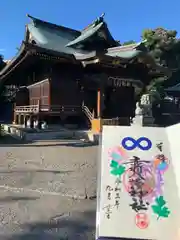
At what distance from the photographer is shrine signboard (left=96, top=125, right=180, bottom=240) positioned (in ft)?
6.15

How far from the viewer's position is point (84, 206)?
395cm

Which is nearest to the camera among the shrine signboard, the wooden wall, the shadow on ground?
the shrine signboard

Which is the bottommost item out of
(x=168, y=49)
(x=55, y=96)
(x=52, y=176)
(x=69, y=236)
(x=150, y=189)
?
(x=69, y=236)

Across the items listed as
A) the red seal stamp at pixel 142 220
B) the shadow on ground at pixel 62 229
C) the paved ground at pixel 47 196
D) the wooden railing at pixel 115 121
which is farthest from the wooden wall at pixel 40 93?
the red seal stamp at pixel 142 220

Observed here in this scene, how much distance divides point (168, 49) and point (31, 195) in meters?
30.9

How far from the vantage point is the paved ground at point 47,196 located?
3.20 meters

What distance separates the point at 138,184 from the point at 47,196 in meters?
2.72

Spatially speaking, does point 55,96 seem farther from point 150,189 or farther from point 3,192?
point 150,189

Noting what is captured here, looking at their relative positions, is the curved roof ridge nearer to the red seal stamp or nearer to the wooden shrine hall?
the wooden shrine hall

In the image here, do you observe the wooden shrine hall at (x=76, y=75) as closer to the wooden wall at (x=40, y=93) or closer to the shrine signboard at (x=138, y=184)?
the wooden wall at (x=40, y=93)

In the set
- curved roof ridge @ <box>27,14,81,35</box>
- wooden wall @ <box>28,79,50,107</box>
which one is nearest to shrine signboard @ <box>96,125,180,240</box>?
wooden wall @ <box>28,79,50,107</box>

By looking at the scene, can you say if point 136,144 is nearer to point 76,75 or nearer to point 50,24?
point 76,75

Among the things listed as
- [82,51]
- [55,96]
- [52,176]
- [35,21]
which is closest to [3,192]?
[52,176]

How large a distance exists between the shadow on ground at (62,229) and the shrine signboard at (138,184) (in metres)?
1.32
